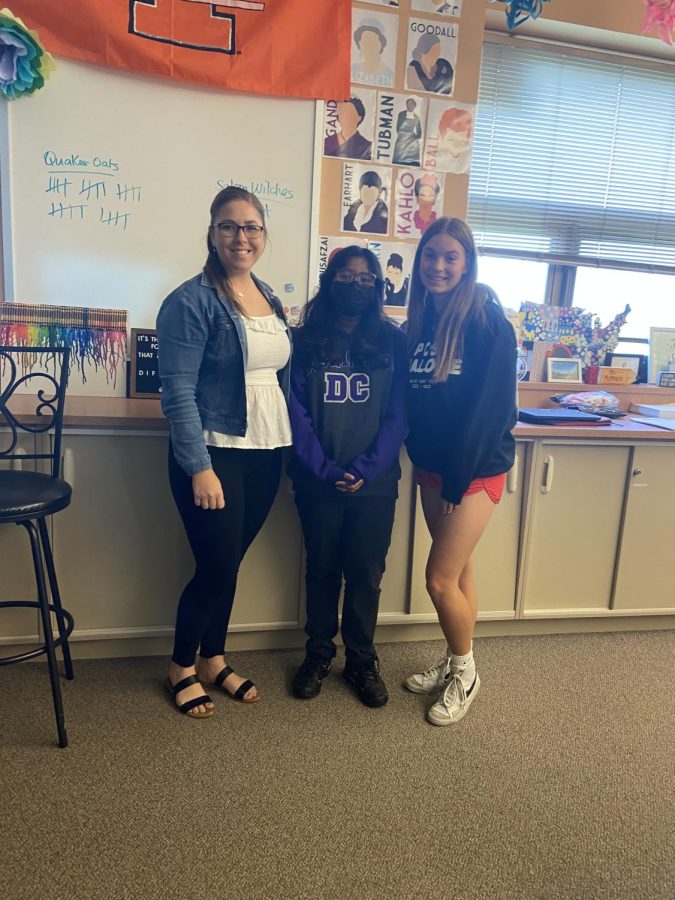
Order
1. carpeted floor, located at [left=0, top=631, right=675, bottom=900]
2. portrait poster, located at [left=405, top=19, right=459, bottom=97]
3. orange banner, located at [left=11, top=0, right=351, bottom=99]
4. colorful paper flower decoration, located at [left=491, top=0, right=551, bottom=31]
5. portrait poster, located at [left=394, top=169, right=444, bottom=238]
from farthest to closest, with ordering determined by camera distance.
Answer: portrait poster, located at [left=394, top=169, right=444, bottom=238]
portrait poster, located at [left=405, top=19, right=459, bottom=97]
colorful paper flower decoration, located at [left=491, top=0, right=551, bottom=31]
orange banner, located at [left=11, top=0, right=351, bottom=99]
carpeted floor, located at [left=0, top=631, right=675, bottom=900]

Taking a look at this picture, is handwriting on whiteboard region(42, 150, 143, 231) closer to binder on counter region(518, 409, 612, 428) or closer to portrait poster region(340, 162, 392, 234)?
portrait poster region(340, 162, 392, 234)

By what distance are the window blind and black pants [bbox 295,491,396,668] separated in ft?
5.51

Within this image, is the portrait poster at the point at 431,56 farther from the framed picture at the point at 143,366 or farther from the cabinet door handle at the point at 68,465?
the cabinet door handle at the point at 68,465

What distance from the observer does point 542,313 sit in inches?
115

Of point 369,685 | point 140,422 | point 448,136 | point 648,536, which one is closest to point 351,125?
point 448,136

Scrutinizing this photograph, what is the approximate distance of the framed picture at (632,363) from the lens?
9.87ft

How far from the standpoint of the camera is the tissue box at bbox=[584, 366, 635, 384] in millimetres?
2977

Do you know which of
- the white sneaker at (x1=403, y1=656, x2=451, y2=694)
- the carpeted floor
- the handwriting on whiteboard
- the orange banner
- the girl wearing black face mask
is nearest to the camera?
the carpeted floor

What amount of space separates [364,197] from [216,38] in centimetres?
79

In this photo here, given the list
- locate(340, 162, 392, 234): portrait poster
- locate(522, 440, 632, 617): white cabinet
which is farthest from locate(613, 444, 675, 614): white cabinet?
locate(340, 162, 392, 234): portrait poster

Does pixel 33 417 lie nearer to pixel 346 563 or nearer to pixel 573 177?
pixel 346 563

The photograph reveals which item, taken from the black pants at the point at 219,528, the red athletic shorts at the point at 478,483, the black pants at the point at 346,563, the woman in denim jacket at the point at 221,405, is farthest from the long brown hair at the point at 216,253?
the red athletic shorts at the point at 478,483

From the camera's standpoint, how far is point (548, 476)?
2297 mm

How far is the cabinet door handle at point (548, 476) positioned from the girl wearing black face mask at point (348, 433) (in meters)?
0.67
